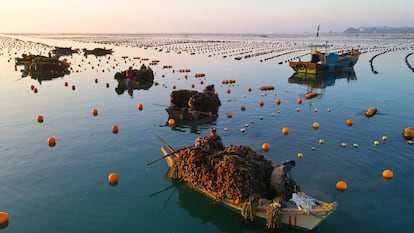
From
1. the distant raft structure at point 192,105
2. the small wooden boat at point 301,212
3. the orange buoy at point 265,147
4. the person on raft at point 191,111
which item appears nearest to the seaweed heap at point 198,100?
the distant raft structure at point 192,105

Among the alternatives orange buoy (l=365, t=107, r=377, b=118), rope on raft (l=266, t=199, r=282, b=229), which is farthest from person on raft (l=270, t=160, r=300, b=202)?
orange buoy (l=365, t=107, r=377, b=118)

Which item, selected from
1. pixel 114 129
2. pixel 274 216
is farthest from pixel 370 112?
pixel 114 129

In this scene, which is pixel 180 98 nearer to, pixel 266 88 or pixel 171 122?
pixel 171 122

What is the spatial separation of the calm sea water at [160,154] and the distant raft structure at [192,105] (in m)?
1.06

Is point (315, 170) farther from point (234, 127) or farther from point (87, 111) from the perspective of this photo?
point (87, 111)

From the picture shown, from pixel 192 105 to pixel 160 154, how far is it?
859 centimetres

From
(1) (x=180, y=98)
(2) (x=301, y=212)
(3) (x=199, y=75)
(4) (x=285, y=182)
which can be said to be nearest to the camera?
(2) (x=301, y=212)

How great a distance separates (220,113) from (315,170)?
A: 14260 millimetres

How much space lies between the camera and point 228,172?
46.6ft

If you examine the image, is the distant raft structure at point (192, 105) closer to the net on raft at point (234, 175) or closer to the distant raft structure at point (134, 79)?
the net on raft at point (234, 175)

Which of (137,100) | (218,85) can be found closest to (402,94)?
(218,85)

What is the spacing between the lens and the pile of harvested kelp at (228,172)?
549 inches

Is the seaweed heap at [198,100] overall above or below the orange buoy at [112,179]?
above

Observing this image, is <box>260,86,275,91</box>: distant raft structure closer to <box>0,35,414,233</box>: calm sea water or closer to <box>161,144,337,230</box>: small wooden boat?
<box>0,35,414,233</box>: calm sea water
